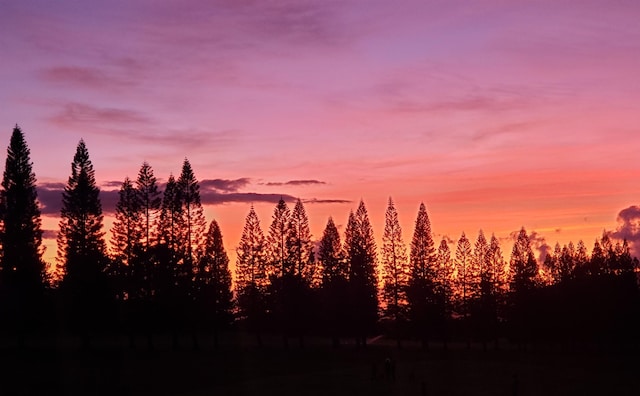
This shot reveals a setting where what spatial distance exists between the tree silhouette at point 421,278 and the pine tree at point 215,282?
1951 cm

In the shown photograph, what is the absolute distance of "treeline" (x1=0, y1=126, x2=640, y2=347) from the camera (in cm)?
6006

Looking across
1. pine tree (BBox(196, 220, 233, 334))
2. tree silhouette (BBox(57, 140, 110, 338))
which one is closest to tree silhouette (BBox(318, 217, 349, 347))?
pine tree (BBox(196, 220, 233, 334))

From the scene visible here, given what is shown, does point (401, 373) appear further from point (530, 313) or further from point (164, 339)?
point (530, 313)

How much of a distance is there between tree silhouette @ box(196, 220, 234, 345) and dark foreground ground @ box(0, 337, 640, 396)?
6.04 metres

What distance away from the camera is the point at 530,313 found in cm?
9331

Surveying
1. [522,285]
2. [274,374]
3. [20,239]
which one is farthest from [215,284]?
[522,285]

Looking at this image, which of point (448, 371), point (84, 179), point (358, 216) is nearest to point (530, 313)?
point (358, 216)

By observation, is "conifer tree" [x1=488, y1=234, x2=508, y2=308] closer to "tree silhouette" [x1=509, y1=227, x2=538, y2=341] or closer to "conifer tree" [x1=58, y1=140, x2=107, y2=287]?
"tree silhouette" [x1=509, y1=227, x2=538, y2=341]

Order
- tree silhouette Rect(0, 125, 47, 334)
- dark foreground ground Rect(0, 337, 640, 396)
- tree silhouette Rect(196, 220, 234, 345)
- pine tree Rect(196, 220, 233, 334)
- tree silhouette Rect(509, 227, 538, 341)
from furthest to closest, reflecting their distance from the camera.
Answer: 1. tree silhouette Rect(509, 227, 538, 341)
2. pine tree Rect(196, 220, 233, 334)
3. tree silhouette Rect(196, 220, 234, 345)
4. tree silhouette Rect(0, 125, 47, 334)
5. dark foreground ground Rect(0, 337, 640, 396)

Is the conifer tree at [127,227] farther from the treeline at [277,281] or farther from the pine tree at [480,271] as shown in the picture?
the pine tree at [480,271]

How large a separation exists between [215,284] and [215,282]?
1.01 m

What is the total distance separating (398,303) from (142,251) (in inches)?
1206

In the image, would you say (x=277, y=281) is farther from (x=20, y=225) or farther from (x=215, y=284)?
(x=20, y=225)

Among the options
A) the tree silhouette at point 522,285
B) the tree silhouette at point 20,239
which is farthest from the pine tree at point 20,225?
the tree silhouette at point 522,285
